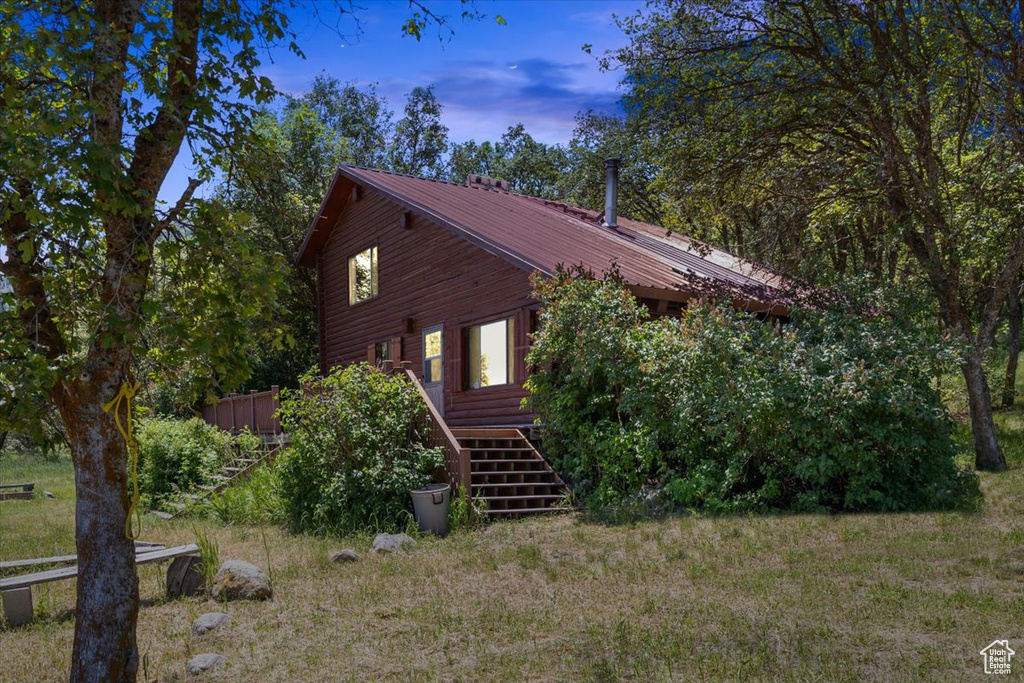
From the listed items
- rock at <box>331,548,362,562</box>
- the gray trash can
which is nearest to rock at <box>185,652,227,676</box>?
rock at <box>331,548,362,562</box>

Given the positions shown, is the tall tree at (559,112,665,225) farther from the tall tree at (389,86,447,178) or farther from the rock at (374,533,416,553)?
the rock at (374,533,416,553)

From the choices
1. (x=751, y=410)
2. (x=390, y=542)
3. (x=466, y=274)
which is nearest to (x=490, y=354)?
(x=466, y=274)

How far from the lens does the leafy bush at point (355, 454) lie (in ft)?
38.4

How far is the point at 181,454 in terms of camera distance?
1908cm

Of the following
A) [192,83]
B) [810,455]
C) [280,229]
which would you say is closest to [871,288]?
[810,455]

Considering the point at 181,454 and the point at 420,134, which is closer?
the point at 181,454

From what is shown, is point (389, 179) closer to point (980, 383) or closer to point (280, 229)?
point (280, 229)

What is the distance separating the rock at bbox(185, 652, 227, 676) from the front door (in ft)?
41.0

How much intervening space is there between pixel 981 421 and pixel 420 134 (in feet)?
97.3

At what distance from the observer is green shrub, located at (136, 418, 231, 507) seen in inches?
734

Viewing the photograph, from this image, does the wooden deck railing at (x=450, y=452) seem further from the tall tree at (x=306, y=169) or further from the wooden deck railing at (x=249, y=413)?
the tall tree at (x=306, y=169)

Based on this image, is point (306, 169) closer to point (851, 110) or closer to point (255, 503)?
point (255, 503)

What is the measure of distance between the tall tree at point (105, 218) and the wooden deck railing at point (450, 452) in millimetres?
6538

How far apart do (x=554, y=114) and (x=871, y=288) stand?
84.2 feet
